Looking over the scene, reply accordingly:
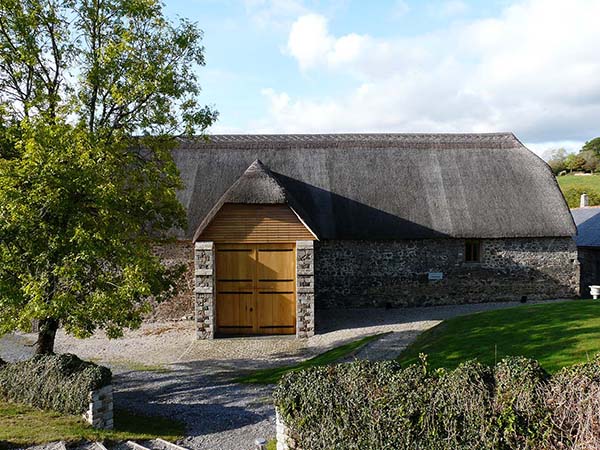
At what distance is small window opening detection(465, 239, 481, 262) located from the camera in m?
18.2

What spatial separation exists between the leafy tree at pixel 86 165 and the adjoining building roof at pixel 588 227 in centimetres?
1846

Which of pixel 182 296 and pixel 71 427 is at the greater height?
pixel 182 296

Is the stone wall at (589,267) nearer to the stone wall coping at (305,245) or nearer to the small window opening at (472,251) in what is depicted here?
the small window opening at (472,251)

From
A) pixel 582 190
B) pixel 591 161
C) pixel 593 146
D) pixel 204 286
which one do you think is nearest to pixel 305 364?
pixel 204 286

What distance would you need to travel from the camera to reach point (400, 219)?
17719 millimetres

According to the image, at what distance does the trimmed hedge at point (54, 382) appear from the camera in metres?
8.33

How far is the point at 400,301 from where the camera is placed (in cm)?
1781

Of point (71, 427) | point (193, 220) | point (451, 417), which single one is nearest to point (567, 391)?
point (451, 417)

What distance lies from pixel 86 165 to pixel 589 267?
2129cm

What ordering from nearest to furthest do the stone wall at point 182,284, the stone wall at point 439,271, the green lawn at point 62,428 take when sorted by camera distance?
the green lawn at point 62,428 < the stone wall at point 182,284 < the stone wall at point 439,271

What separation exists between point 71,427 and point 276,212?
332 inches

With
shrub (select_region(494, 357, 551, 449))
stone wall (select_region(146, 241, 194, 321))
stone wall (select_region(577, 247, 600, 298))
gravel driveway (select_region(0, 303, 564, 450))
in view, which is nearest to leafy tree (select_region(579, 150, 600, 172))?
stone wall (select_region(577, 247, 600, 298))

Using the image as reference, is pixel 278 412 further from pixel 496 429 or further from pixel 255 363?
pixel 255 363

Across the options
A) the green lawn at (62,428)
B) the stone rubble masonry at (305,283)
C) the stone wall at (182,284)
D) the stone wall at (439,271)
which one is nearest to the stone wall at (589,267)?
the stone wall at (439,271)
